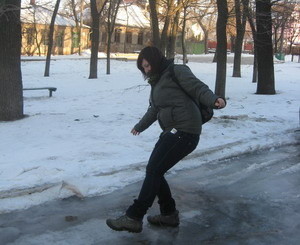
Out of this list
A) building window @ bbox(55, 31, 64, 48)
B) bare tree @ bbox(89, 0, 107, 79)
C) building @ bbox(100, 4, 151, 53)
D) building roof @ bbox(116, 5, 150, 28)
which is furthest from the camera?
building roof @ bbox(116, 5, 150, 28)

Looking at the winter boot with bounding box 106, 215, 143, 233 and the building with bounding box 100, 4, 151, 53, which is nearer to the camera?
the winter boot with bounding box 106, 215, 143, 233

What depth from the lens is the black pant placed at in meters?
3.89

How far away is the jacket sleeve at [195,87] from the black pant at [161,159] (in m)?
0.36

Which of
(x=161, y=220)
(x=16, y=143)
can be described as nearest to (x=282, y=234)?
(x=161, y=220)

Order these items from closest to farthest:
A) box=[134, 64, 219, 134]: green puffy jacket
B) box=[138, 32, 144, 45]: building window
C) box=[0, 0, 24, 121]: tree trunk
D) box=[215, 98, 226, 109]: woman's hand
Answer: box=[215, 98, 226, 109]: woman's hand, box=[134, 64, 219, 134]: green puffy jacket, box=[0, 0, 24, 121]: tree trunk, box=[138, 32, 144, 45]: building window

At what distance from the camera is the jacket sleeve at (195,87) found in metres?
3.63

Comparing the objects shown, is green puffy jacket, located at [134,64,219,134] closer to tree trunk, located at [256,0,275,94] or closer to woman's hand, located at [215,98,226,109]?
woman's hand, located at [215,98,226,109]

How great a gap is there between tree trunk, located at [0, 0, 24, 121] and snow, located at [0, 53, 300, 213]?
0.35 m

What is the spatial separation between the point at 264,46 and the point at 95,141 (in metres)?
9.00

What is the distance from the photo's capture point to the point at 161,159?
3900 mm

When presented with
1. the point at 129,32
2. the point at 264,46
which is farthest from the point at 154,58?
the point at 129,32

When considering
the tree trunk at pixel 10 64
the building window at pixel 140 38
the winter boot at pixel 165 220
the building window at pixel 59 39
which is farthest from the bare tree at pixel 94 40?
the building window at pixel 140 38

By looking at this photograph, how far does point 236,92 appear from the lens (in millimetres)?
16516

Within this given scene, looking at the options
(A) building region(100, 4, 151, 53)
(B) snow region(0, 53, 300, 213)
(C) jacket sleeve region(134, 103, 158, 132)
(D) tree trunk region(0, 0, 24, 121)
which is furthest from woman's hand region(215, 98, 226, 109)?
(A) building region(100, 4, 151, 53)
